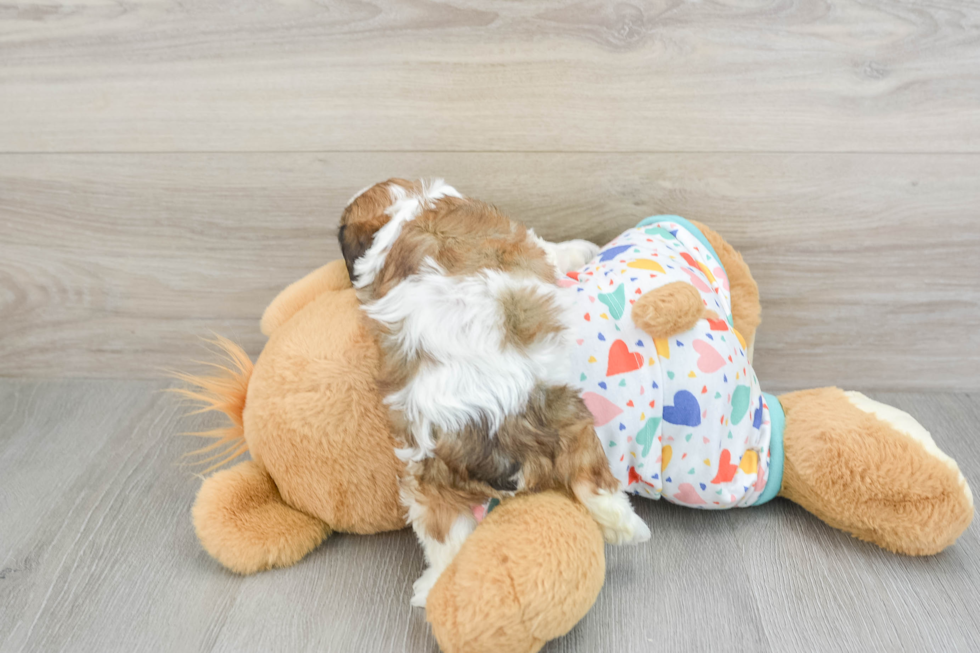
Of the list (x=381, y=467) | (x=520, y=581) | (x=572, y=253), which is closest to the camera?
(x=520, y=581)

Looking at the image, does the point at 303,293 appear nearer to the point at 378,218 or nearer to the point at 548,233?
the point at 378,218

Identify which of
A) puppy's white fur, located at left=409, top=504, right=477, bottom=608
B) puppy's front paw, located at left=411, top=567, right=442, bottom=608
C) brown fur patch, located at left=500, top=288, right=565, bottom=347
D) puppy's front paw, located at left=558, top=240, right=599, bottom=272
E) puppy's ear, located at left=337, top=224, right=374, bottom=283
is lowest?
puppy's front paw, located at left=411, top=567, right=442, bottom=608

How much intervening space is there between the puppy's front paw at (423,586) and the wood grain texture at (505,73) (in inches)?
18.8

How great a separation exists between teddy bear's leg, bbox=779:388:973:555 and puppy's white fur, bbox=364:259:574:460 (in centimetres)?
31

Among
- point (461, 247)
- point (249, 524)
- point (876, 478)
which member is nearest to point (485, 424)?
point (461, 247)

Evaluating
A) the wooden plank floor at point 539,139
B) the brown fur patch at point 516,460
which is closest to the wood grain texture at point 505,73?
the wooden plank floor at point 539,139

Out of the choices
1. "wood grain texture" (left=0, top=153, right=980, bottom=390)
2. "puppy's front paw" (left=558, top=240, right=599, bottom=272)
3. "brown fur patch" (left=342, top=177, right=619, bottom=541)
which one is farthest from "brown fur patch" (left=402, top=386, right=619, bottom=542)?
"wood grain texture" (left=0, top=153, right=980, bottom=390)

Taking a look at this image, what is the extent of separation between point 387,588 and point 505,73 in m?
0.56

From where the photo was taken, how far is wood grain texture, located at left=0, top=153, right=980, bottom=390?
0.81m

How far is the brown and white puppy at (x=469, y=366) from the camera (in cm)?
54

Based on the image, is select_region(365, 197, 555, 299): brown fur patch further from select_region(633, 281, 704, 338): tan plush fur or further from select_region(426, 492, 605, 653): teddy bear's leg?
select_region(426, 492, 605, 653): teddy bear's leg

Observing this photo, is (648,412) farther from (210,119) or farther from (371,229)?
(210,119)

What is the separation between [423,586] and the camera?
0.62m

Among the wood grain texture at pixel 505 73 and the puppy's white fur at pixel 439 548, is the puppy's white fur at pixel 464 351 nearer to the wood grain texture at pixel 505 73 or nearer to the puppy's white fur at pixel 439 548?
the puppy's white fur at pixel 439 548
